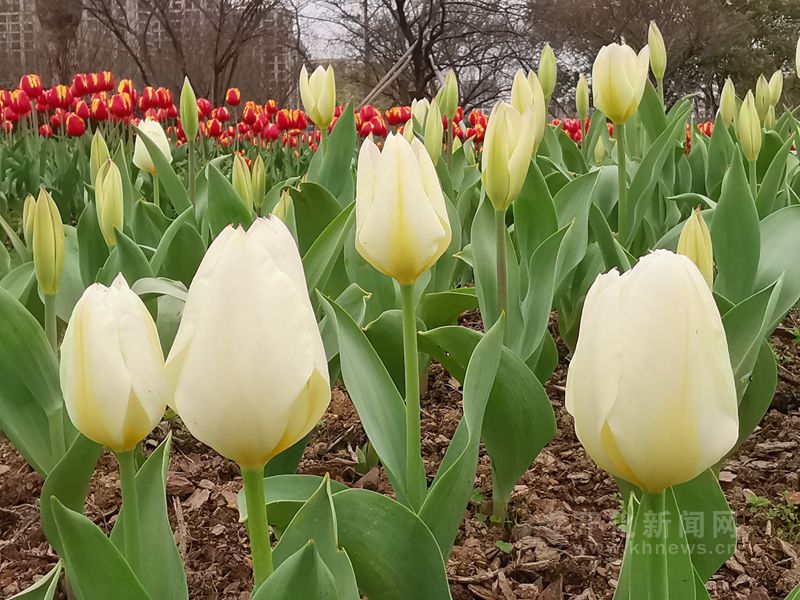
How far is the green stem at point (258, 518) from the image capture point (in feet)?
1.77

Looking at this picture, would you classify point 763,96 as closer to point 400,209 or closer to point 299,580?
point 400,209

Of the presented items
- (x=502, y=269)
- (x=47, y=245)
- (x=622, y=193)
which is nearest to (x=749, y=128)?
(x=622, y=193)

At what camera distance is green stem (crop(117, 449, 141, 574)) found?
0.65 meters

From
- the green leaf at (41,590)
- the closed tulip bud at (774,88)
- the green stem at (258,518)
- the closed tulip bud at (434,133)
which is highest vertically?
the closed tulip bud at (774,88)

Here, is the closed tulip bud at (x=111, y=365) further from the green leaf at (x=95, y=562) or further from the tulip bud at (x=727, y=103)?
the tulip bud at (x=727, y=103)

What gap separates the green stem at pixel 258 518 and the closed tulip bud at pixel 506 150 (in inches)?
26.4

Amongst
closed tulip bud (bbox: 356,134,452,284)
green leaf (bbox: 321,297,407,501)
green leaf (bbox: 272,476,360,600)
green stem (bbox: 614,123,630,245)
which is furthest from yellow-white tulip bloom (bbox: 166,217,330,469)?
green stem (bbox: 614,123,630,245)

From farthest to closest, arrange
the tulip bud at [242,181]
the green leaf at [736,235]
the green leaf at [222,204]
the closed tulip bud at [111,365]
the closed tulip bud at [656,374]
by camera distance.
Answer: the tulip bud at [242,181]
the green leaf at [222,204]
the green leaf at [736,235]
the closed tulip bud at [111,365]
the closed tulip bud at [656,374]

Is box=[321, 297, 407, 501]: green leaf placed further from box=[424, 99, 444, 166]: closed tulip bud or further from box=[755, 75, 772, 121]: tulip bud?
box=[755, 75, 772, 121]: tulip bud

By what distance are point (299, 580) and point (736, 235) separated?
1100mm

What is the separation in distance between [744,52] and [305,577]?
21.0 meters

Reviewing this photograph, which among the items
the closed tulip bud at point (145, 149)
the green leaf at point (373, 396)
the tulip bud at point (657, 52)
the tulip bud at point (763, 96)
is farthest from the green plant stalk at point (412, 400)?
the tulip bud at point (763, 96)

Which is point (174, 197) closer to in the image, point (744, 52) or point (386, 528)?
point (386, 528)

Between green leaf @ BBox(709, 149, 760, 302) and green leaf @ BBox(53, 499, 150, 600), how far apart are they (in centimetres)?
110
